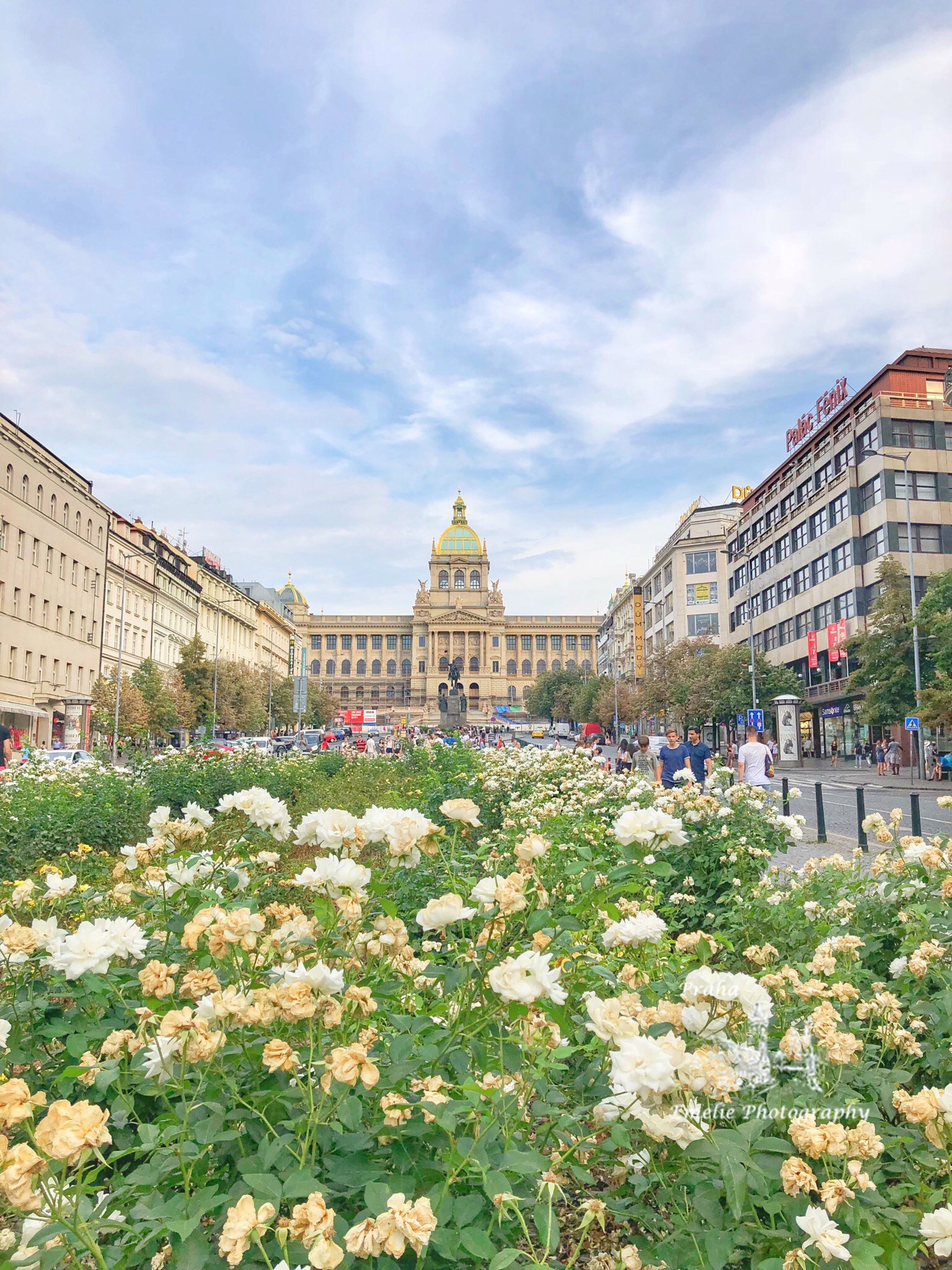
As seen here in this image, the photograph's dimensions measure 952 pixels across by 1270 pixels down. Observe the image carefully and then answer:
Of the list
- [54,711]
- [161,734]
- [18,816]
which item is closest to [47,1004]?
[18,816]

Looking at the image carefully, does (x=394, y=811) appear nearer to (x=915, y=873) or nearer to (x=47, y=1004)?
(x=47, y=1004)

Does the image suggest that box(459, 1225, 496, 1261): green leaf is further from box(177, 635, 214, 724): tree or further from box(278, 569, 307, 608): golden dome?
box(278, 569, 307, 608): golden dome

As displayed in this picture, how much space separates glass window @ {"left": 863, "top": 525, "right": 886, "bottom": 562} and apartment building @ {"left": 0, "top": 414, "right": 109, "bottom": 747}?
127 ft

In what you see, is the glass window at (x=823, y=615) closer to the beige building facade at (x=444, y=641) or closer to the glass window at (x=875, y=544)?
the glass window at (x=875, y=544)

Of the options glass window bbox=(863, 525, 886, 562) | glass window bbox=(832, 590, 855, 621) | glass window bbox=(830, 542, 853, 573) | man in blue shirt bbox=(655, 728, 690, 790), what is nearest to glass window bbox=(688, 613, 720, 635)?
glass window bbox=(830, 542, 853, 573)

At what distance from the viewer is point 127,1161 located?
2.67m

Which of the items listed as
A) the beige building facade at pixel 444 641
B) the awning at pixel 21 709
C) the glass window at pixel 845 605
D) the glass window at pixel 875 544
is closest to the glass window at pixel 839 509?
the glass window at pixel 875 544

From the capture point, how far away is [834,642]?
47.9 m

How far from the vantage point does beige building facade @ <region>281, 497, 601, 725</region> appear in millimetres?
172875

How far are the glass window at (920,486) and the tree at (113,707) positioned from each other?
37.7 m

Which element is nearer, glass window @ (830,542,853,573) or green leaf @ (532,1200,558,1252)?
green leaf @ (532,1200,558,1252)

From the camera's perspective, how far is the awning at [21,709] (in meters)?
38.7

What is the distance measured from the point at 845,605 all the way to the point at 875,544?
12.8 ft

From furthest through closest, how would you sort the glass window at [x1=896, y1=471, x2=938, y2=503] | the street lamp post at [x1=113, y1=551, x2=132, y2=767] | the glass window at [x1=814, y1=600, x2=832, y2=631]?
the glass window at [x1=814, y1=600, x2=832, y2=631]
the glass window at [x1=896, y1=471, x2=938, y2=503]
the street lamp post at [x1=113, y1=551, x2=132, y2=767]
